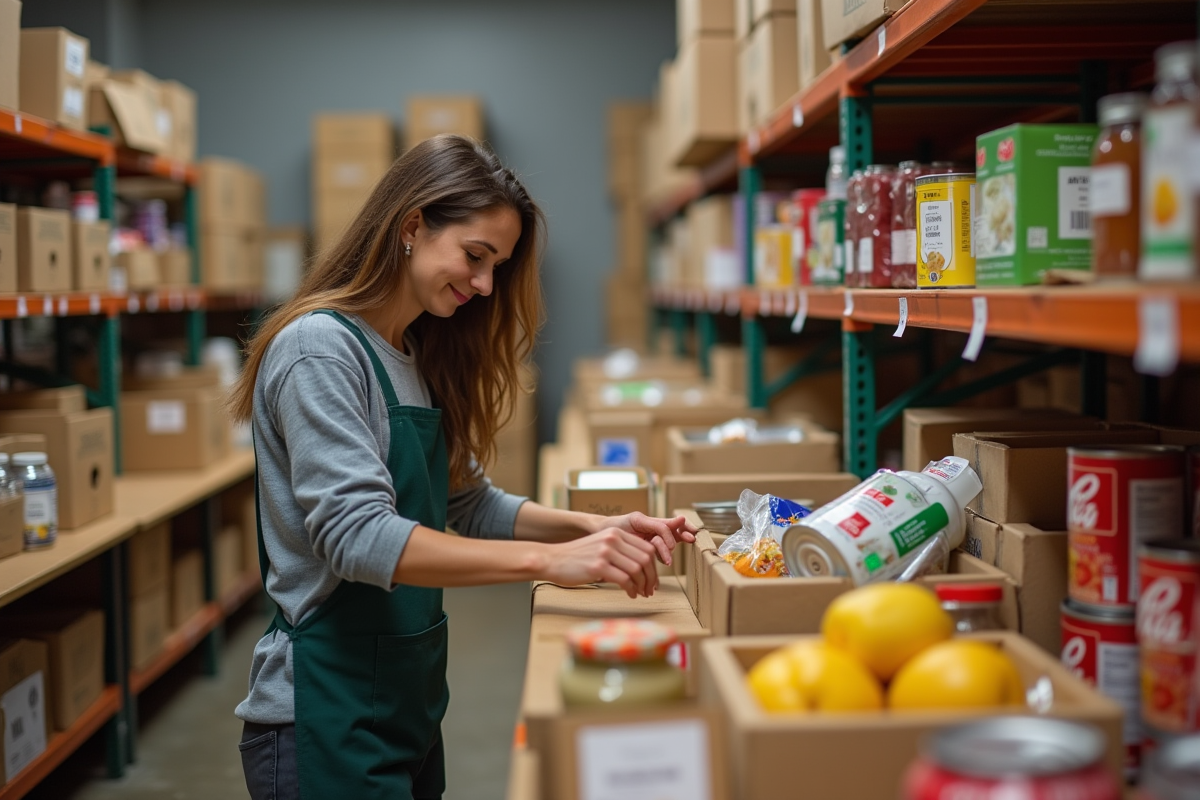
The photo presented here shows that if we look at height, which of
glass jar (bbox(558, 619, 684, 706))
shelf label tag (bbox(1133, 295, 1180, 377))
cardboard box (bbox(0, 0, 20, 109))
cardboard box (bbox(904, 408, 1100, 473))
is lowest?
glass jar (bbox(558, 619, 684, 706))

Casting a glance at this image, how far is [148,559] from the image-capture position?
165 inches

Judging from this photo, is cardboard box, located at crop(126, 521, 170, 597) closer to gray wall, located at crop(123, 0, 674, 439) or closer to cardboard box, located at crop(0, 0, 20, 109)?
cardboard box, located at crop(0, 0, 20, 109)

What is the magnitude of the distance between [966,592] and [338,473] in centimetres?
91

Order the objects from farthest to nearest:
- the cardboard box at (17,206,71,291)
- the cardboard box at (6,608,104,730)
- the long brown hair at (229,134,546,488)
→ the cardboard box at (17,206,71,291) → the cardboard box at (6,608,104,730) → the long brown hair at (229,134,546,488)

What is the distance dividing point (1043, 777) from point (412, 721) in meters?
1.29

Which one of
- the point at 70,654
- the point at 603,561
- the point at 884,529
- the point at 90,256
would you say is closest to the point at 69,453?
the point at 70,654

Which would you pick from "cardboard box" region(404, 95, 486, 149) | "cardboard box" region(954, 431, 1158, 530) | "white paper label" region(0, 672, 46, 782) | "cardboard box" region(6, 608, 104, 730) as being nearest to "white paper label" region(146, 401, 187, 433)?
"cardboard box" region(6, 608, 104, 730)

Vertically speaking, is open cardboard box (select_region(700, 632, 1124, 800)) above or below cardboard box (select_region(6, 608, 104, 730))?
above

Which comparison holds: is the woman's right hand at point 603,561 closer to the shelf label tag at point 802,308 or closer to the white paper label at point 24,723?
the shelf label tag at point 802,308

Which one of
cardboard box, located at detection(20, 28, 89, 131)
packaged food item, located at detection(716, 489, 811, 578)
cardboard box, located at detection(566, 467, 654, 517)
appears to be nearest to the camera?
packaged food item, located at detection(716, 489, 811, 578)

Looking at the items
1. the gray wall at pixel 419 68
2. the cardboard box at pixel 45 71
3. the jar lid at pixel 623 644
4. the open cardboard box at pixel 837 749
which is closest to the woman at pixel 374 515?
the jar lid at pixel 623 644

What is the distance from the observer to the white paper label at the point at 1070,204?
1.51 metres

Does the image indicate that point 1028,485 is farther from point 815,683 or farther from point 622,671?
point 622,671

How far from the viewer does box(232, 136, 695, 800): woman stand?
1676 millimetres
